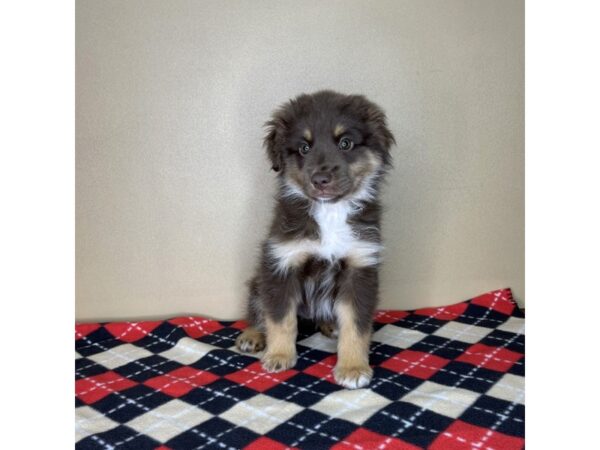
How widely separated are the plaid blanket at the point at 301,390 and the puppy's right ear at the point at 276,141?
0.93m

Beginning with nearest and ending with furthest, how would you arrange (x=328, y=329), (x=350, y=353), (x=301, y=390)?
(x=301, y=390) → (x=350, y=353) → (x=328, y=329)

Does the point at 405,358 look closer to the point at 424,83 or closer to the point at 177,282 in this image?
the point at 177,282

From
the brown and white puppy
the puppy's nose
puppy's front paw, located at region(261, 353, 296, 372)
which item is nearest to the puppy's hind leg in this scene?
the brown and white puppy

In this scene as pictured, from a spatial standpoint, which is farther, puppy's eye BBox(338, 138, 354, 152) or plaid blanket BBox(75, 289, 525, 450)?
puppy's eye BBox(338, 138, 354, 152)

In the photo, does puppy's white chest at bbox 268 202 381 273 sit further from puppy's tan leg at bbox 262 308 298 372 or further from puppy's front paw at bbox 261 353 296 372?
puppy's front paw at bbox 261 353 296 372

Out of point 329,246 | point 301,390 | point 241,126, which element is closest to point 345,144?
point 329,246

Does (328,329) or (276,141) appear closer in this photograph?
(276,141)

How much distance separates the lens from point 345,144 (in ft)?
6.97

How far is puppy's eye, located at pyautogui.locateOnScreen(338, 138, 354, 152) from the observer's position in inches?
83.0

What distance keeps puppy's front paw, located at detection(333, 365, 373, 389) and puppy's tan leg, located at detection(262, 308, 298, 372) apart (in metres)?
0.26

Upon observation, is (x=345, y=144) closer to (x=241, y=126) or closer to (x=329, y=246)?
(x=329, y=246)

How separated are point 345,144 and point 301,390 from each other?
1069 millimetres

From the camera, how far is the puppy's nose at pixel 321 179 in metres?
1.98

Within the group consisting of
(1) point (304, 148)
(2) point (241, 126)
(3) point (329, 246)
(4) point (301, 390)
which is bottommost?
(4) point (301, 390)
